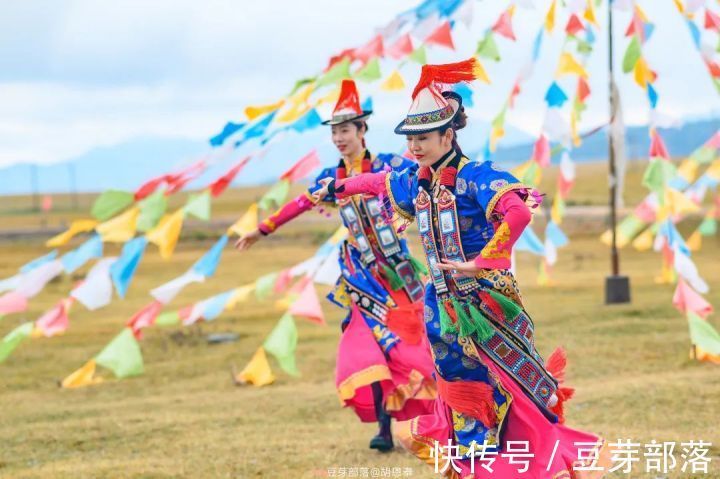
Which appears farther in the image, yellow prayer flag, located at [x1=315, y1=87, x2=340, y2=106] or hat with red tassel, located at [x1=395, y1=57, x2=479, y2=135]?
yellow prayer flag, located at [x1=315, y1=87, x2=340, y2=106]

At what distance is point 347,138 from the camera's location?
6.62 m

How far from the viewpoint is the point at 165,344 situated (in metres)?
13.0

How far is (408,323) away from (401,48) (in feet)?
8.60

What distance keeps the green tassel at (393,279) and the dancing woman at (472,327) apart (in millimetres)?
1721

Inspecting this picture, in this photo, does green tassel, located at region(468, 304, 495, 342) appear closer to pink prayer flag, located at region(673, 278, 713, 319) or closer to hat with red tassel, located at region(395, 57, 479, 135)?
hat with red tassel, located at region(395, 57, 479, 135)

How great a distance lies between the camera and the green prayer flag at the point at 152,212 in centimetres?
750

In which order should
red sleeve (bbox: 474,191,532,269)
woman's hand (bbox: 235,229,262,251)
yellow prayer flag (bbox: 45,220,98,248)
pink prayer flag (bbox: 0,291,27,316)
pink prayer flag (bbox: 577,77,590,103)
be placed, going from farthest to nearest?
pink prayer flag (bbox: 577,77,590,103) → pink prayer flag (bbox: 0,291,27,316) → yellow prayer flag (bbox: 45,220,98,248) → woman's hand (bbox: 235,229,262,251) → red sleeve (bbox: 474,191,532,269)

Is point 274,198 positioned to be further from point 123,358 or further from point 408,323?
point 408,323

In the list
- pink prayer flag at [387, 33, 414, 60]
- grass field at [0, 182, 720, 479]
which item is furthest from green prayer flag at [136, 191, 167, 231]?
pink prayer flag at [387, 33, 414, 60]

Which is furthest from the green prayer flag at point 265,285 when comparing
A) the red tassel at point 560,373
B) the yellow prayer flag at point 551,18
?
the red tassel at point 560,373

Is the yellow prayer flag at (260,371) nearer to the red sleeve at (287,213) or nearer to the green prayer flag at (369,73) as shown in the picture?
the green prayer flag at (369,73)

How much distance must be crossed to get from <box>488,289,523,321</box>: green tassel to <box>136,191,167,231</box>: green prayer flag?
11.1 ft

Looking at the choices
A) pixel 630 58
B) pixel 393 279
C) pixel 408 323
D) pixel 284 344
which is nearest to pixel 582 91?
pixel 630 58

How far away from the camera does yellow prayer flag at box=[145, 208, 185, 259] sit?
7.48m
